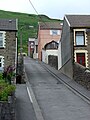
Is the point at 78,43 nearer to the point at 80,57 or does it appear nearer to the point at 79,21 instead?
the point at 80,57

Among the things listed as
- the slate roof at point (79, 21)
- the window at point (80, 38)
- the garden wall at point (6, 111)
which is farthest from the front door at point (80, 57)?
the garden wall at point (6, 111)

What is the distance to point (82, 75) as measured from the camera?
32.0m

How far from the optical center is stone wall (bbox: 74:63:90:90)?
29.6 metres

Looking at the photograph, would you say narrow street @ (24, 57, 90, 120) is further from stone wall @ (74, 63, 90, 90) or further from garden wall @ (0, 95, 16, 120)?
garden wall @ (0, 95, 16, 120)

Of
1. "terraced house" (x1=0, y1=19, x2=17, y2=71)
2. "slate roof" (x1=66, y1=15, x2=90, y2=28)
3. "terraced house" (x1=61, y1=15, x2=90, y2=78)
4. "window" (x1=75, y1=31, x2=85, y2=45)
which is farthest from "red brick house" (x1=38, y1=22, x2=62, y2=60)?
"window" (x1=75, y1=31, x2=85, y2=45)

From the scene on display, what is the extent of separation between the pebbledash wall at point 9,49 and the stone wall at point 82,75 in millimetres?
8393

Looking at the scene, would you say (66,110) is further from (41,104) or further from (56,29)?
(56,29)

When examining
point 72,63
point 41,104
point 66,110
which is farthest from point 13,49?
point 66,110

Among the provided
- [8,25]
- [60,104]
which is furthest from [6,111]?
[8,25]

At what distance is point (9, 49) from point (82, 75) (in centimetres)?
1231

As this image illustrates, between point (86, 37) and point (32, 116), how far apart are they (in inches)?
914

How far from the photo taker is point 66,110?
67.9ft

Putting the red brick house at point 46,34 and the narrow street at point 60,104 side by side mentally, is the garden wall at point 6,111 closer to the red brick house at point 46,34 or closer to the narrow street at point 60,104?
the narrow street at point 60,104

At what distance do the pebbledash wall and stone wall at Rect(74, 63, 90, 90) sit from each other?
839cm
